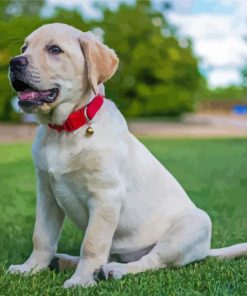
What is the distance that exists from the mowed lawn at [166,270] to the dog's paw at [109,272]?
2.1 inches

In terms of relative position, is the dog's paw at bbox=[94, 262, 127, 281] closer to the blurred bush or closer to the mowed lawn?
the mowed lawn

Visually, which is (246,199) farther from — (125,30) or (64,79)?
(125,30)

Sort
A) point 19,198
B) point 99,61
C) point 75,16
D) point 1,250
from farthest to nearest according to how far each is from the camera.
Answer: point 75,16
point 19,198
point 1,250
point 99,61

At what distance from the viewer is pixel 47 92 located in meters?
3.49

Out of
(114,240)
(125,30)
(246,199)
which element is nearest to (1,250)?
(114,240)

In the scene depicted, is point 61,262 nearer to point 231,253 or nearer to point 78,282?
point 78,282

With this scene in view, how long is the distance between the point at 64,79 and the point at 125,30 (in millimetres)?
38104

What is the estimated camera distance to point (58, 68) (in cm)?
348

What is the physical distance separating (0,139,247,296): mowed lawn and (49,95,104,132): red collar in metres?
0.84

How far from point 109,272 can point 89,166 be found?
0.58 m

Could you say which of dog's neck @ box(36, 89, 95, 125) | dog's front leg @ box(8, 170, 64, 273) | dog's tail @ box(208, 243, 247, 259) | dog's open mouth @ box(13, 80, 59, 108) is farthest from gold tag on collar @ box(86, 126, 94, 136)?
dog's tail @ box(208, 243, 247, 259)

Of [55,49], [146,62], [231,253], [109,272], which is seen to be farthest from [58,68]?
[146,62]

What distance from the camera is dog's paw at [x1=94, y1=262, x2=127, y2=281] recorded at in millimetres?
3473

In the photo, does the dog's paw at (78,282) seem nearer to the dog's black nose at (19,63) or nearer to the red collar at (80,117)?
the red collar at (80,117)
